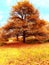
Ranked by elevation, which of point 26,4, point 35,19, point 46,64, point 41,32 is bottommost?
point 46,64

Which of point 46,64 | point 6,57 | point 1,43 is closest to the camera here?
point 46,64

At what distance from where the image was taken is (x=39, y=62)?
12.0 m

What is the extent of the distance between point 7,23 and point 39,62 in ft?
28.3

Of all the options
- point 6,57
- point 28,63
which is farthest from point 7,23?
point 28,63

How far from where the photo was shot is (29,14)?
20344mm

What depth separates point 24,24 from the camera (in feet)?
63.8

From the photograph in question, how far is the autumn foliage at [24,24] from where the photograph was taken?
19625 mm

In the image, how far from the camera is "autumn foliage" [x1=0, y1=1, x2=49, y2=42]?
1962 cm

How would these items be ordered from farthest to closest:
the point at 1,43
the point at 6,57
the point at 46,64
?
the point at 1,43 → the point at 6,57 → the point at 46,64

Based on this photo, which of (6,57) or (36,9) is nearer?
(6,57)

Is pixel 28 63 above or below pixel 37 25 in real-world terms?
below

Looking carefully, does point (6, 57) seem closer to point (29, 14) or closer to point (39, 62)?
point (39, 62)

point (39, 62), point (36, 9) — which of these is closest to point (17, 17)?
point (36, 9)

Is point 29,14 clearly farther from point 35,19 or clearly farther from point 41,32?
point 41,32
